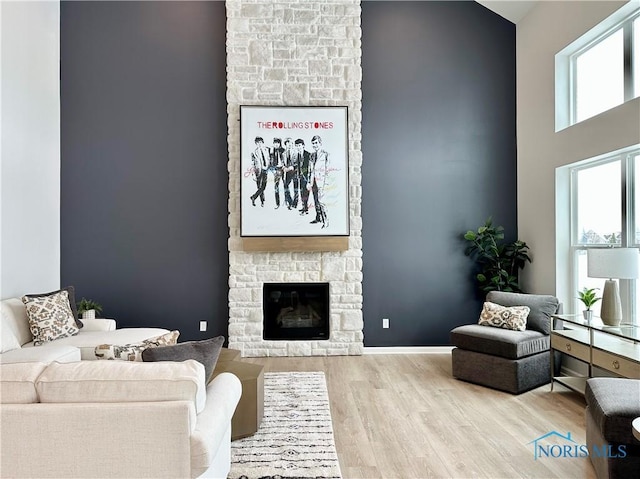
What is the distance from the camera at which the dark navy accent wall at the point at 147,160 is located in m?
5.57

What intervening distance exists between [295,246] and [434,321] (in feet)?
6.72

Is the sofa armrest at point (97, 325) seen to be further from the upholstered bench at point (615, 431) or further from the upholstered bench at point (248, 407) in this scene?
the upholstered bench at point (615, 431)

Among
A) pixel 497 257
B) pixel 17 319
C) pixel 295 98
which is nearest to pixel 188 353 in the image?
pixel 17 319

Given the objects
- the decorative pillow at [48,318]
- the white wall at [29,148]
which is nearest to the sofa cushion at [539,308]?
the decorative pillow at [48,318]

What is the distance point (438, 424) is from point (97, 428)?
2477mm

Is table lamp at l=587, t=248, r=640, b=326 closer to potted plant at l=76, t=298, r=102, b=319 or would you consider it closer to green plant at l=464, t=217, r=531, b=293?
green plant at l=464, t=217, r=531, b=293

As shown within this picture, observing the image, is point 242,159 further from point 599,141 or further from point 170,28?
point 599,141

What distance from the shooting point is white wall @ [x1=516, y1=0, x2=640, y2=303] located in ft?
13.4

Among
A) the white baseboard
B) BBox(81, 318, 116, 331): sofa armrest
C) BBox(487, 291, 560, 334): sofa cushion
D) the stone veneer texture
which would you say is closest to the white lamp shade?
BBox(487, 291, 560, 334): sofa cushion

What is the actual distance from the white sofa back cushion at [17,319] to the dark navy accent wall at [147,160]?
130 cm

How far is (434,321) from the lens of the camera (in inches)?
223

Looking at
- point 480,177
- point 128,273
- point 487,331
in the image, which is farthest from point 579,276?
point 128,273

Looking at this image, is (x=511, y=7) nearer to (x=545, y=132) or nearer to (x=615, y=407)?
(x=545, y=132)

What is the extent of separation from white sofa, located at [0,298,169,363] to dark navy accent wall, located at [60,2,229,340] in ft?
3.17
